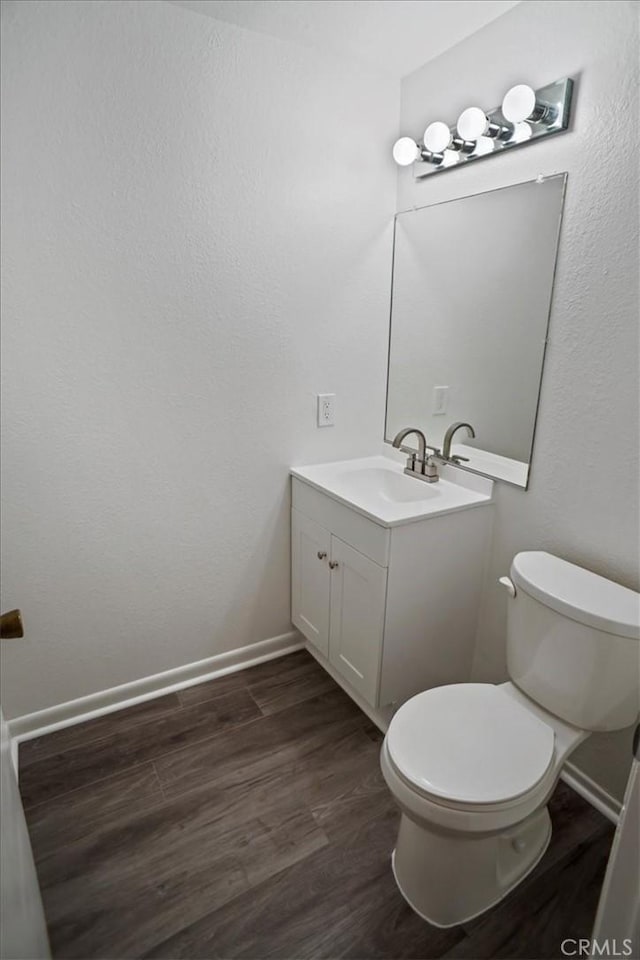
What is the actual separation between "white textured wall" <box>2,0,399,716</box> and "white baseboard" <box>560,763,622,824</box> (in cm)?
124

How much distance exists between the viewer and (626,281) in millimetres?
1326

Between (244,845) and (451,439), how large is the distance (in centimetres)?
147

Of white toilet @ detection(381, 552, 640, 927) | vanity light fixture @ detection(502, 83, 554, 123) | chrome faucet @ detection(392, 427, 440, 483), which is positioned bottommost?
white toilet @ detection(381, 552, 640, 927)

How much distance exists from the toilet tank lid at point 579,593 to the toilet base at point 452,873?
492mm

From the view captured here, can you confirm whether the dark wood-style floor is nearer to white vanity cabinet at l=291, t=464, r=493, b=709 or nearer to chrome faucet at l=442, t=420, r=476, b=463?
white vanity cabinet at l=291, t=464, r=493, b=709

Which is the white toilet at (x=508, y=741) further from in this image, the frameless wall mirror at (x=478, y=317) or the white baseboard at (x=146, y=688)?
the white baseboard at (x=146, y=688)

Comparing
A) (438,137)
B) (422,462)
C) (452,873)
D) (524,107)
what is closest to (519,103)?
(524,107)

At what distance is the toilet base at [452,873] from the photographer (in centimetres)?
126

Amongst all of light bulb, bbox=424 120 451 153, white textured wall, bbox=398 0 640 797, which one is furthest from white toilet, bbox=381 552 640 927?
light bulb, bbox=424 120 451 153

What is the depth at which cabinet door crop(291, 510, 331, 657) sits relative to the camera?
6.41 ft

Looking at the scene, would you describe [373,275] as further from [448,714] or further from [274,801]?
[274,801]
